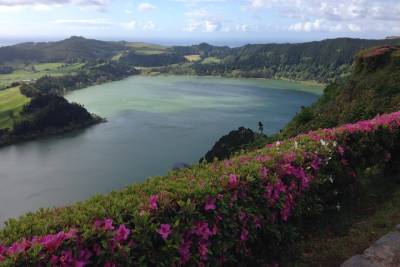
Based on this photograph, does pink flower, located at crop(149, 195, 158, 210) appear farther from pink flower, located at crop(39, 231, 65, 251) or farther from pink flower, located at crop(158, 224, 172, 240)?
pink flower, located at crop(39, 231, 65, 251)

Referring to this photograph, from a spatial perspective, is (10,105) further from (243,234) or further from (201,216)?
(201,216)

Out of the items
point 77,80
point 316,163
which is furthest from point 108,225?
point 77,80

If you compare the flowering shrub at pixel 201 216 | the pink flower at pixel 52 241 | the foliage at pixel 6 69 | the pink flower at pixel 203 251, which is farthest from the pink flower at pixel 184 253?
the foliage at pixel 6 69

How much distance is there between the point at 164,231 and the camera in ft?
14.2

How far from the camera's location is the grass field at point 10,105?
94275 millimetres

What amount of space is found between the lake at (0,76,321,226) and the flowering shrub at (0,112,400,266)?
22.5 m

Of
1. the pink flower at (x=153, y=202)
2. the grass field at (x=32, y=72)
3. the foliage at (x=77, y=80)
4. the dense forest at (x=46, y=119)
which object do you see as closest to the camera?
the pink flower at (x=153, y=202)

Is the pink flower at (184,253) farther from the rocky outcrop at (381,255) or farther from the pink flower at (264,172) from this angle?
the rocky outcrop at (381,255)

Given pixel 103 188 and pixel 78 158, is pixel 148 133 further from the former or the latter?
pixel 103 188

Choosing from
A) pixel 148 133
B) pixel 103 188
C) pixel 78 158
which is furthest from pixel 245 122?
pixel 103 188

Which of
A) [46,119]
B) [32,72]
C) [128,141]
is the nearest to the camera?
[128,141]

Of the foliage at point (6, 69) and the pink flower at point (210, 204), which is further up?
the pink flower at point (210, 204)

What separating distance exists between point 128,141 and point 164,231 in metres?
73.1

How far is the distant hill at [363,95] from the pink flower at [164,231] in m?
18.6
